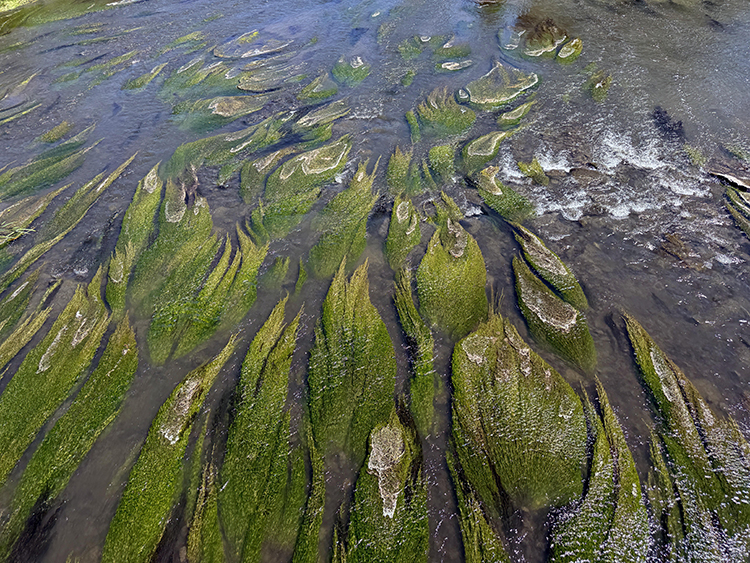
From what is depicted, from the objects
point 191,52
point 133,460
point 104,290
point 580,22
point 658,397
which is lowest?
point 658,397

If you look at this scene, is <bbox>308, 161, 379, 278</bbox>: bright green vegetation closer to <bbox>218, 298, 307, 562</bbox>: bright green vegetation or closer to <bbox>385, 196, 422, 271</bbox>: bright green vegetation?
<bbox>385, 196, 422, 271</bbox>: bright green vegetation

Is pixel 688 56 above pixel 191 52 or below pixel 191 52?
below

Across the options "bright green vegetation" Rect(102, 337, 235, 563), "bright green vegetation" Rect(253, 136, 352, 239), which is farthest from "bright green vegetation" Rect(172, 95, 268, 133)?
"bright green vegetation" Rect(102, 337, 235, 563)

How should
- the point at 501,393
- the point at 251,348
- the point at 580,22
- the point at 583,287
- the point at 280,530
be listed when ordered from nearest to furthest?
the point at 280,530
the point at 501,393
the point at 251,348
the point at 583,287
the point at 580,22

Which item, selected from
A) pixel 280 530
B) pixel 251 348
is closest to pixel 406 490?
pixel 280 530

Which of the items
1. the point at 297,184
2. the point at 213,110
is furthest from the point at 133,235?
the point at 213,110

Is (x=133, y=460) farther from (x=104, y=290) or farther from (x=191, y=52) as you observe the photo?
(x=191, y=52)

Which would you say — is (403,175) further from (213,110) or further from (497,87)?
(213,110)
